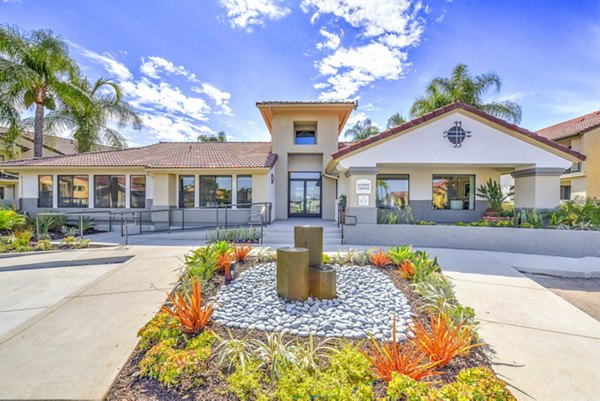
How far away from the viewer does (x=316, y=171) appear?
15.0 m

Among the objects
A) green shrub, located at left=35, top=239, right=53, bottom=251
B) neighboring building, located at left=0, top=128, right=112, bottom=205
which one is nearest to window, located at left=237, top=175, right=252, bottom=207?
green shrub, located at left=35, top=239, right=53, bottom=251

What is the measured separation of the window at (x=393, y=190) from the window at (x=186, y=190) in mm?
9476

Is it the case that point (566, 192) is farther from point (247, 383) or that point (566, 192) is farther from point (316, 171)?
point (247, 383)

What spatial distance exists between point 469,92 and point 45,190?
87.7ft

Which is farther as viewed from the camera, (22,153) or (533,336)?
(22,153)

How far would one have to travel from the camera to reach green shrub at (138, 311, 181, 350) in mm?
3051

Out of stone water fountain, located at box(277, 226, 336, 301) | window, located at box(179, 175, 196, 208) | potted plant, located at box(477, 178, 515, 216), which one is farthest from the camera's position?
window, located at box(179, 175, 196, 208)

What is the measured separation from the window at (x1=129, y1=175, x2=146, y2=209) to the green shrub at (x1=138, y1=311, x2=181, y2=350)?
1274 cm

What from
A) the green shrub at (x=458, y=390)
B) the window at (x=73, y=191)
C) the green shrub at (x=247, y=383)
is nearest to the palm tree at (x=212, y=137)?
the window at (x=73, y=191)

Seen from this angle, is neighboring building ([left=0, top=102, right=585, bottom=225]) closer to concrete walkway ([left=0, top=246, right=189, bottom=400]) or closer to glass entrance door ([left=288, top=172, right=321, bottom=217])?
glass entrance door ([left=288, top=172, right=321, bottom=217])

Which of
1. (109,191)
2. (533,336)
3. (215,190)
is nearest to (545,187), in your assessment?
(533,336)

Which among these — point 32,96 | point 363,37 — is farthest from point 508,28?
point 32,96

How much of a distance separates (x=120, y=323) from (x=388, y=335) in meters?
3.68

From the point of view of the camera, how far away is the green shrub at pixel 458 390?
6.89 feet
